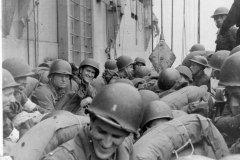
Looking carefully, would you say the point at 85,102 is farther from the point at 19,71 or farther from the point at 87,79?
the point at 19,71

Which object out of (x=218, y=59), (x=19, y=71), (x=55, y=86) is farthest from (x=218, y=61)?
(x=19, y=71)

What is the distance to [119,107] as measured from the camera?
9.92 feet

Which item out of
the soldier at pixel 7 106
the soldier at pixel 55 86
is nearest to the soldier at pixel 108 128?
the soldier at pixel 7 106

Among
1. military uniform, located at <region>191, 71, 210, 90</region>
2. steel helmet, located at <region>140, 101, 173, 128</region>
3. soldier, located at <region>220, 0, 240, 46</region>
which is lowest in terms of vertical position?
steel helmet, located at <region>140, 101, 173, 128</region>

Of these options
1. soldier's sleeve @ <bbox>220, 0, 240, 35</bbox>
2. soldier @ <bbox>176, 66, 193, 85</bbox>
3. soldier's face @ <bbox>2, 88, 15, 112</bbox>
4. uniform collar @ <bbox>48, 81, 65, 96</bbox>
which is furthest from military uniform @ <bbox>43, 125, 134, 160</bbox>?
soldier @ <bbox>176, 66, 193, 85</bbox>

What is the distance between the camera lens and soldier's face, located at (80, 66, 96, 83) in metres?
7.20

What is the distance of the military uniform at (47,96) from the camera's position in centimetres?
696

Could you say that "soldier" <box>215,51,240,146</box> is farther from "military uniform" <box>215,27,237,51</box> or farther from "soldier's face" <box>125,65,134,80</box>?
"soldier's face" <box>125,65,134,80</box>

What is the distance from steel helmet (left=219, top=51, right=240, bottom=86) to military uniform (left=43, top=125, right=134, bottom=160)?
5.80 feet

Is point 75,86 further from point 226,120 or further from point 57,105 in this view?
point 226,120

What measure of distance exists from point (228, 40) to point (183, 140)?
5262 millimetres

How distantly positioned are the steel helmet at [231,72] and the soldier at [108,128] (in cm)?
166

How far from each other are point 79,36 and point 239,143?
9827 mm

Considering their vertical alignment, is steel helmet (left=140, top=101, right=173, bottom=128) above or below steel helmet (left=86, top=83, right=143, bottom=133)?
below
